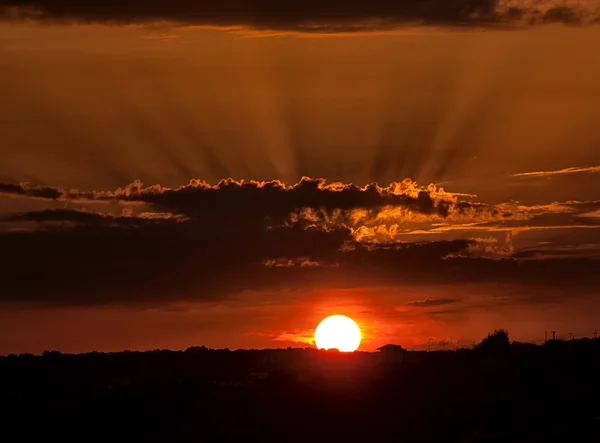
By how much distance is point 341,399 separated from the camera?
120625mm

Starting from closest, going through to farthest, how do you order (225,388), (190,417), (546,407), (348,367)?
1. (546,407)
2. (190,417)
3. (225,388)
4. (348,367)

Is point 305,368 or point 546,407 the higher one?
point 305,368

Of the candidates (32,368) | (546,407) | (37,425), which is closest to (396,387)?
(546,407)

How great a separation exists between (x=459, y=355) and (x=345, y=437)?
24.7 metres

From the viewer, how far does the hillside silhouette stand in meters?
107

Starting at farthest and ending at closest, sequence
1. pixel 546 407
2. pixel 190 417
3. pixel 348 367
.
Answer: pixel 348 367 < pixel 190 417 < pixel 546 407

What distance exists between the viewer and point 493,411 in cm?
10831

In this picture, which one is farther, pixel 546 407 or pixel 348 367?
pixel 348 367

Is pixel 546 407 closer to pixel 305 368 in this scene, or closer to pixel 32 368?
pixel 305 368

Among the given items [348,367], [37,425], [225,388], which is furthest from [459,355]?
[37,425]

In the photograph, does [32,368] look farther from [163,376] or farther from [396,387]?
[396,387]

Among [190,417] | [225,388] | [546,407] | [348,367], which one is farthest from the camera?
[348,367]

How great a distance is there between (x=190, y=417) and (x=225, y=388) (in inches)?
345

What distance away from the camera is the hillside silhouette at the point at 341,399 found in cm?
10719
